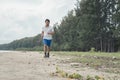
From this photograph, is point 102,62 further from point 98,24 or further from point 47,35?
point 98,24

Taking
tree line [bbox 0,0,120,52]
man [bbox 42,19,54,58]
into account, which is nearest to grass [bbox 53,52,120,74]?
man [bbox 42,19,54,58]

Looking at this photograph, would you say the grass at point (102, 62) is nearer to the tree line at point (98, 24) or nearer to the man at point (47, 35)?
the man at point (47, 35)

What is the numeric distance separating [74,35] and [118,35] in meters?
21.9

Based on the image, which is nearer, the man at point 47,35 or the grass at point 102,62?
the grass at point 102,62

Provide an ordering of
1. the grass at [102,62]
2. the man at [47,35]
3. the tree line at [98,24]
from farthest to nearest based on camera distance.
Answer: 1. the tree line at [98,24]
2. the man at [47,35]
3. the grass at [102,62]

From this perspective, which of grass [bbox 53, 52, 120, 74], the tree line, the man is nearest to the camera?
grass [bbox 53, 52, 120, 74]

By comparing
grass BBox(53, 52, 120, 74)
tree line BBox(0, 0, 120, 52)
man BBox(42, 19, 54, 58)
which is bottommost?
grass BBox(53, 52, 120, 74)

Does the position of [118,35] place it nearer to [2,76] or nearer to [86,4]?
[86,4]

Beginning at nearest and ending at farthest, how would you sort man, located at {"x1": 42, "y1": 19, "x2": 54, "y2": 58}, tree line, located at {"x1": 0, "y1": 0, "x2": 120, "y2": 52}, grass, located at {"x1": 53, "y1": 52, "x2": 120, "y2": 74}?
grass, located at {"x1": 53, "y1": 52, "x2": 120, "y2": 74} < man, located at {"x1": 42, "y1": 19, "x2": 54, "y2": 58} < tree line, located at {"x1": 0, "y1": 0, "x2": 120, "y2": 52}

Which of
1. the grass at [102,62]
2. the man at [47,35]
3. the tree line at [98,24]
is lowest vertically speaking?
the grass at [102,62]

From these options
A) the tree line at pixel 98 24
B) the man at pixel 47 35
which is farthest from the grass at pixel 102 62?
the tree line at pixel 98 24

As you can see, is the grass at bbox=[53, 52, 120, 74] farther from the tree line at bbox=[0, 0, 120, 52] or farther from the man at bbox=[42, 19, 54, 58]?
the tree line at bbox=[0, 0, 120, 52]

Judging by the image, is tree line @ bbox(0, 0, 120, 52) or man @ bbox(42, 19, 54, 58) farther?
tree line @ bbox(0, 0, 120, 52)

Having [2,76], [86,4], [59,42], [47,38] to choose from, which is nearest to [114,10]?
[86,4]
